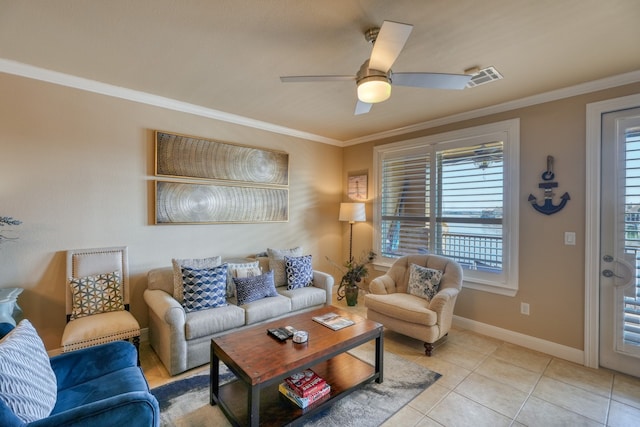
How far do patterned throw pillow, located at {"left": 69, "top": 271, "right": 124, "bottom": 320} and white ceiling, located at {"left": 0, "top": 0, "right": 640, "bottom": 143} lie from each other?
1.85m

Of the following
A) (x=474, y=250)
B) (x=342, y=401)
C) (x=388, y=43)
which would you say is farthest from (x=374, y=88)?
(x=474, y=250)

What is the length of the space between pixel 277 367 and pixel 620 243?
313cm

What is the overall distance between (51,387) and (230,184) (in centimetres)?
259

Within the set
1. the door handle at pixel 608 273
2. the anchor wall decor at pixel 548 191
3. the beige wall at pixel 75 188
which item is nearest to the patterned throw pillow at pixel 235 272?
the beige wall at pixel 75 188

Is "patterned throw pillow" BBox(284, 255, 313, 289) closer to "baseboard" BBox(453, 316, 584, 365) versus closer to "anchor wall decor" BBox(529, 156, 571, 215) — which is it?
"baseboard" BBox(453, 316, 584, 365)

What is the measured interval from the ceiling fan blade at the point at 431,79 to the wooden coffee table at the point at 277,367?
6.21ft

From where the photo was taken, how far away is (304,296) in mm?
3387

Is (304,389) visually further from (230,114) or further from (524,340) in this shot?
(230,114)

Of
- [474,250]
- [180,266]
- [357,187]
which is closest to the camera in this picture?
[180,266]

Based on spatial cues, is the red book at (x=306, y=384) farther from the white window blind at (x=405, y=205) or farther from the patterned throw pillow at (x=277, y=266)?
the white window blind at (x=405, y=205)

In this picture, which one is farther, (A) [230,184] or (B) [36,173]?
(A) [230,184]

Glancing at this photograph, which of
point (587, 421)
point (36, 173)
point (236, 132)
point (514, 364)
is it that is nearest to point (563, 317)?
point (514, 364)

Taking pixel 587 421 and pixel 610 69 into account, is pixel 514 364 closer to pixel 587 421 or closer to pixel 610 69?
pixel 587 421

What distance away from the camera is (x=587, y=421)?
6.53 ft
